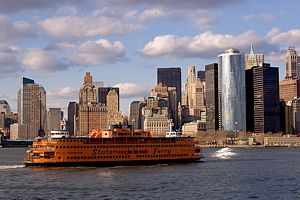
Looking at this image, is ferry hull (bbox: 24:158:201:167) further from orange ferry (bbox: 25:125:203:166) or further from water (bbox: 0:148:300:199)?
water (bbox: 0:148:300:199)

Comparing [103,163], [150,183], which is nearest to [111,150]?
[103,163]

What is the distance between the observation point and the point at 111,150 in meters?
120

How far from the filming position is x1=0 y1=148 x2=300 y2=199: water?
77.4 meters

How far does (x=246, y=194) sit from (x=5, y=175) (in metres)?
44.4

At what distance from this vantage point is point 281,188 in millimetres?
84000

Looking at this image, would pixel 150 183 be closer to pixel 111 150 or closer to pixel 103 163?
pixel 103 163

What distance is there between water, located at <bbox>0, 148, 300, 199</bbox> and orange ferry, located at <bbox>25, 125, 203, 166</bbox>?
9.91 feet

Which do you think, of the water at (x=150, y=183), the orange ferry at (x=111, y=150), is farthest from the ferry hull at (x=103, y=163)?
the water at (x=150, y=183)

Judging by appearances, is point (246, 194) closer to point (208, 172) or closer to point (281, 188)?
point (281, 188)

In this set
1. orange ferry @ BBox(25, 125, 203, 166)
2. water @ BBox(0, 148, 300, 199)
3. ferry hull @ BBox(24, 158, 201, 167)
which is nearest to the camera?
water @ BBox(0, 148, 300, 199)

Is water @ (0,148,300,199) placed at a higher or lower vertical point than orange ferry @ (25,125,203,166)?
lower

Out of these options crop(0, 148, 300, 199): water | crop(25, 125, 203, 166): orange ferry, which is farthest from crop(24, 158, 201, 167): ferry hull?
crop(0, 148, 300, 199): water

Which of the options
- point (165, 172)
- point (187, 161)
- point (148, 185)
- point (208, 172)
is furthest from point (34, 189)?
point (187, 161)

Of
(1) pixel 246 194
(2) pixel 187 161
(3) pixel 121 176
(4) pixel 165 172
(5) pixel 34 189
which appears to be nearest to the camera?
(1) pixel 246 194
